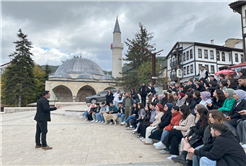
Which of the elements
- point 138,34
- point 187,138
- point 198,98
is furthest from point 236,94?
point 138,34

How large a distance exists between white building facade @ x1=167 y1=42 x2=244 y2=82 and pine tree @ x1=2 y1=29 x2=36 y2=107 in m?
26.2

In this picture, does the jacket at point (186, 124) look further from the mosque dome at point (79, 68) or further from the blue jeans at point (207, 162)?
the mosque dome at point (79, 68)

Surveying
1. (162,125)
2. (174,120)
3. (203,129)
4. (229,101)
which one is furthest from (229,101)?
(162,125)

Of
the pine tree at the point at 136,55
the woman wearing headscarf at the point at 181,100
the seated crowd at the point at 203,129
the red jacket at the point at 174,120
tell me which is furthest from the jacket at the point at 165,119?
the pine tree at the point at 136,55

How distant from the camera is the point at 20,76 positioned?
2714cm

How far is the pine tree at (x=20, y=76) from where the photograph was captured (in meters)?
26.3

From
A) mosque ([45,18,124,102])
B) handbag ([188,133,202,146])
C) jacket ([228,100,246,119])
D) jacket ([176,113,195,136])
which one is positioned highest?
mosque ([45,18,124,102])

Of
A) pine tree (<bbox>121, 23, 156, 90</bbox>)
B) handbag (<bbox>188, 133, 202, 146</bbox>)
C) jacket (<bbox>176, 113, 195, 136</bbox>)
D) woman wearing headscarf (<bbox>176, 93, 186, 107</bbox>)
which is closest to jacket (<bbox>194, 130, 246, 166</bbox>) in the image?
handbag (<bbox>188, 133, 202, 146</bbox>)

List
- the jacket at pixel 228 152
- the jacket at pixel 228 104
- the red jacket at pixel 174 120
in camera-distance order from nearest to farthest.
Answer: the jacket at pixel 228 152 → the jacket at pixel 228 104 → the red jacket at pixel 174 120

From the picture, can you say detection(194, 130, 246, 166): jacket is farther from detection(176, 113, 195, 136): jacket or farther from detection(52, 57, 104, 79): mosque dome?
detection(52, 57, 104, 79): mosque dome

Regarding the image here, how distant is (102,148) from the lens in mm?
5223

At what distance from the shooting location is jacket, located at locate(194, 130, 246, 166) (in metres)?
2.39

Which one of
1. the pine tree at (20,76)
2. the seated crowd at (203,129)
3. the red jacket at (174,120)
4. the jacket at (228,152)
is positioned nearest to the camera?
the jacket at (228,152)

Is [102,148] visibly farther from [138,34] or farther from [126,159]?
[138,34]
